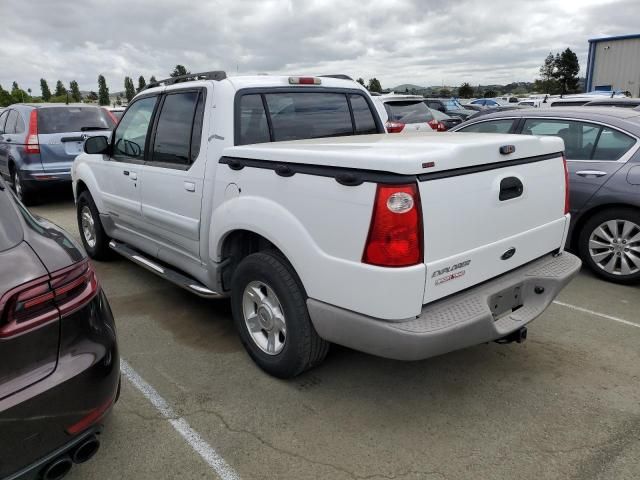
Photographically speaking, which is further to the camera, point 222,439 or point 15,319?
point 222,439

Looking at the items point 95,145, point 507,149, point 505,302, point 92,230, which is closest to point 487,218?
point 507,149

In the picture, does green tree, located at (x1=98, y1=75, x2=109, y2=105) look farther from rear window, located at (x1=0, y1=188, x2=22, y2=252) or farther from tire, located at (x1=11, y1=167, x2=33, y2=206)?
rear window, located at (x1=0, y1=188, x2=22, y2=252)

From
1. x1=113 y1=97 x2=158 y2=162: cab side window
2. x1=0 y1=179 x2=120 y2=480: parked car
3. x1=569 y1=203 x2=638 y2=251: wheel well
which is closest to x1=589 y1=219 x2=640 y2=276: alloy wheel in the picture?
x1=569 y1=203 x2=638 y2=251: wheel well

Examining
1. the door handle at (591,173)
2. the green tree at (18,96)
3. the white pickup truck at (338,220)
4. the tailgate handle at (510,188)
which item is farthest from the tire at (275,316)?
the green tree at (18,96)

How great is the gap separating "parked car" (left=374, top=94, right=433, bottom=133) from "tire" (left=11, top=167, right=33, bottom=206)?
7.14 m

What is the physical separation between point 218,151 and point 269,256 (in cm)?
89

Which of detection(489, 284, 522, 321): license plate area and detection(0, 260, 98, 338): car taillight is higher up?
detection(0, 260, 98, 338): car taillight

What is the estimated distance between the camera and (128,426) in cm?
281

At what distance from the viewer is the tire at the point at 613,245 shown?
4.76 metres

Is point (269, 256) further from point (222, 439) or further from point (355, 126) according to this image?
point (355, 126)

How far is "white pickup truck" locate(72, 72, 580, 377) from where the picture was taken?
242 cm

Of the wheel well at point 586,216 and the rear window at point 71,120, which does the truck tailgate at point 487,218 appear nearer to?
the wheel well at point 586,216

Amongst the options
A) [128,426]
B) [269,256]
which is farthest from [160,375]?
[269,256]

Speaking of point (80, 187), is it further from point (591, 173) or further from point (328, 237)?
point (591, 173)
